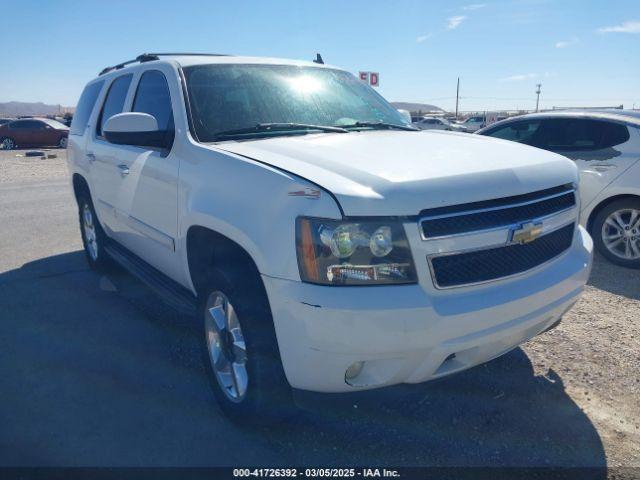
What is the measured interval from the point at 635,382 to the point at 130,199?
12.0 feet

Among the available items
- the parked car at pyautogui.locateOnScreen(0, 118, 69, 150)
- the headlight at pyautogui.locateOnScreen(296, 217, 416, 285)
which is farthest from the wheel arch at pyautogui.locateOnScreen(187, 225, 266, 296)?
the parked car at pyautogui.locateOnScreen(0, 118, 69, 150)

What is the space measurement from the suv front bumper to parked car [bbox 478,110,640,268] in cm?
386

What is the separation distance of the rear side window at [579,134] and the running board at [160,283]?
15.9ft

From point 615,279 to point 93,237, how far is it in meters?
5.36

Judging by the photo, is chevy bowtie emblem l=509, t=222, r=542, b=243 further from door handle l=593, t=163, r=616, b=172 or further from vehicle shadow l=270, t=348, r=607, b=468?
door handle l=593, t=163, r=616, b=172

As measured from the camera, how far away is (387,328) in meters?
2.20

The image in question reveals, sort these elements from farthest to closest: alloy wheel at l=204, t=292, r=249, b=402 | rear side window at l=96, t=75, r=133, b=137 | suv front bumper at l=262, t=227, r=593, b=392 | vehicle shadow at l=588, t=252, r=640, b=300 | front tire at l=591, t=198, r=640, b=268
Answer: front tire at l=591, t=198, r=640, b=268 < vehicle shadow at l=588, t=252, r=640, b=300 < rear side window at l=96, t=75, r=133, b=137 < alloy wheel at l=204, t=292, r=249, b=402 < suv front bumper at l=262, t=227, r=593, b=392

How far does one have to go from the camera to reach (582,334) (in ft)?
13.4

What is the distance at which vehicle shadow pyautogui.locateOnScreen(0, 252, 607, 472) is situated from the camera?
272cm

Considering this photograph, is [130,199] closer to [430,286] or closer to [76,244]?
[430,286]

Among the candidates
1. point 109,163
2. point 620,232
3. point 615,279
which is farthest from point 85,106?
point 620,232

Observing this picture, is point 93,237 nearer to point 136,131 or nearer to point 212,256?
point 136,131

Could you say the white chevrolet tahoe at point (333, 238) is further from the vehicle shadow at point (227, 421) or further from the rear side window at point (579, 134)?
the rear side window at point (579, 134)

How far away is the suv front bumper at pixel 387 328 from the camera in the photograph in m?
2.20
